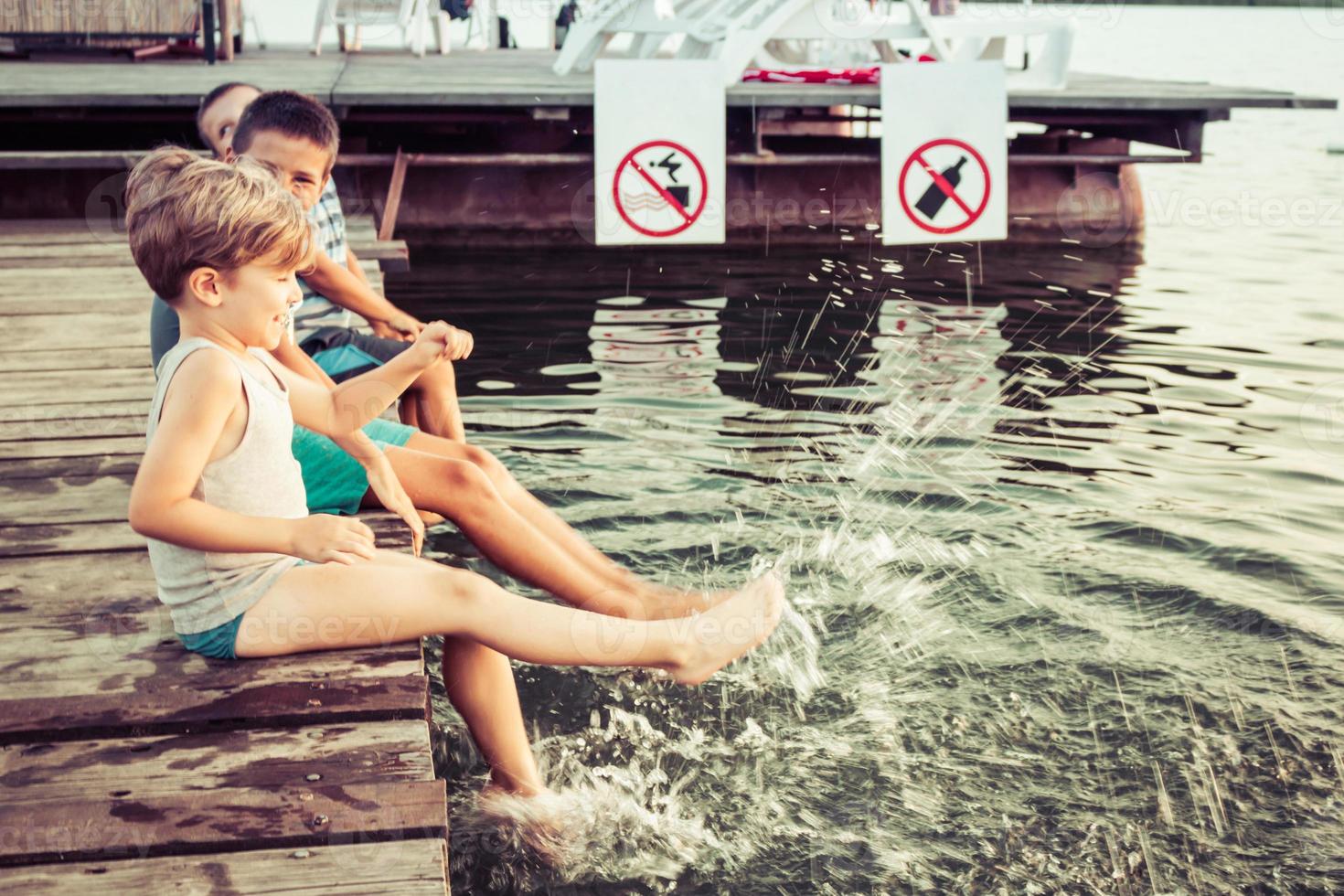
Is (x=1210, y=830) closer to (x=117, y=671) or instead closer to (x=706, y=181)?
(x=117, y=671)

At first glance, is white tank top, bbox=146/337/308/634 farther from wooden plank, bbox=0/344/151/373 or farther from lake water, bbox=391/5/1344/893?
wooden plank, bbox=0/344/151/373

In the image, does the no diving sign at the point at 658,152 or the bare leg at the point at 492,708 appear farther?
the no diving sign at the point at 658,152

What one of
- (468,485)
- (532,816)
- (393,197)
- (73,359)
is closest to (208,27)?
(393,197)

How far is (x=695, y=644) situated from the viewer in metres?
3.01

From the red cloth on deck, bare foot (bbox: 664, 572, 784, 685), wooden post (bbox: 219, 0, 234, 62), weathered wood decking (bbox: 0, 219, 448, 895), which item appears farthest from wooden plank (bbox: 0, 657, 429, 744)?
wooden post (bbox: 219, 0, 234, 62)

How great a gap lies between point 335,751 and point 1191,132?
9.60 meters

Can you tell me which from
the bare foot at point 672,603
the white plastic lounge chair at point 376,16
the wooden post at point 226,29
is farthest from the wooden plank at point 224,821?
the white plastic lounge chair at point 376,16

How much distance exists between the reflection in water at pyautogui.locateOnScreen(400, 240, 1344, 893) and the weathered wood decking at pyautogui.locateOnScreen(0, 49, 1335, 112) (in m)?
1.81

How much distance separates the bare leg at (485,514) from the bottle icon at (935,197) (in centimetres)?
547

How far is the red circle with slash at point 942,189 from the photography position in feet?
27.4

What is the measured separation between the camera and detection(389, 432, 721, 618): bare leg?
3.59m

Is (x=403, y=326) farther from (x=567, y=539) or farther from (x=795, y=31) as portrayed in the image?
(x=795, y=31)

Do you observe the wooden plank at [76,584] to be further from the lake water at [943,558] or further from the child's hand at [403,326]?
the child's hand at [403,326]

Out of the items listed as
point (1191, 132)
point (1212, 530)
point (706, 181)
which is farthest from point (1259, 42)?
point (1212, 530)
